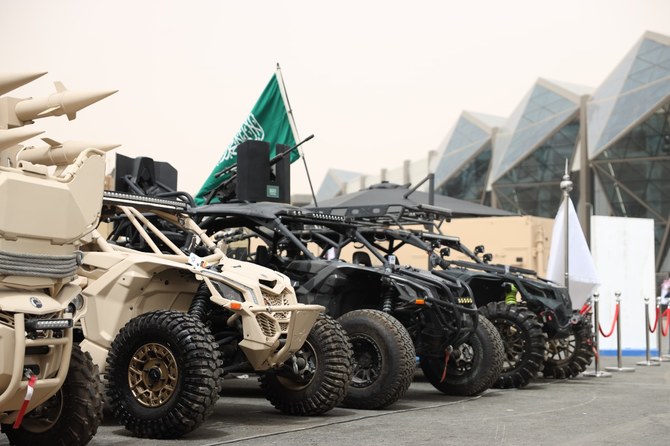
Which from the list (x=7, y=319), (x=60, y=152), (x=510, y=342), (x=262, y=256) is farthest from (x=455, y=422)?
(x=7, y=319)

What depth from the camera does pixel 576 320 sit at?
13.8 metres

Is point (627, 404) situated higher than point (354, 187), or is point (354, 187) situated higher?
point (354, 187)

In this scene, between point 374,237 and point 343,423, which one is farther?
point 374,237

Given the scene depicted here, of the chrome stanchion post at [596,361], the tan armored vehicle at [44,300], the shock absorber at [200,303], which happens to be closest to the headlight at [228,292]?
the shock absorber at [200,303]

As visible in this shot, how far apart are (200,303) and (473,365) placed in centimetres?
371

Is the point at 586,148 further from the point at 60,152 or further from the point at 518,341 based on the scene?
the point at 60,152

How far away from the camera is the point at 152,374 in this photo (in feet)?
24.7

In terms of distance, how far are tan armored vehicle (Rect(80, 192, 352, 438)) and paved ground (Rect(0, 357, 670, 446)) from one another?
0.77 ft

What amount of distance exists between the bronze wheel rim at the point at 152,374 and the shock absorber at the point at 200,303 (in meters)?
0.80

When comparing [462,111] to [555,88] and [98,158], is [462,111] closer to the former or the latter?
[555,88]

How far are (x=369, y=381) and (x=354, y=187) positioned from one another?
3807 cm

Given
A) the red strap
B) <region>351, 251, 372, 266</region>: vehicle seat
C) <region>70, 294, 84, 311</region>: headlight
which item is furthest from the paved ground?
<region>351, 251, 372, 266</region>: vehicle seat

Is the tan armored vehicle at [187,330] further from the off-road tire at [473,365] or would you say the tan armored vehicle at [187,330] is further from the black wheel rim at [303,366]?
the off-road tire at [473,365]

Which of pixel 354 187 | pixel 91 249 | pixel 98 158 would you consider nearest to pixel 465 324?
pixel 91 249
